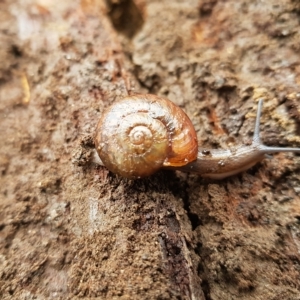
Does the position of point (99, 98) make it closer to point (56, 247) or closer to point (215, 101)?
point (215, 101)

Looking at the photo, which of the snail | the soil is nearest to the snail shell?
the snail

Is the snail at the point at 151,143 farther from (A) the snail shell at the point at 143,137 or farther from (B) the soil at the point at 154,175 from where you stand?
(B) the soil at the point at 154,175

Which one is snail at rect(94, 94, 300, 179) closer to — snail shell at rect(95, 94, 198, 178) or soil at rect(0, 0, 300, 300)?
snail shell at rect(95, 94, 198, 178)

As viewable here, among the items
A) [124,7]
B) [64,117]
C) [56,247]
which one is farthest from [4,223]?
[124,7]

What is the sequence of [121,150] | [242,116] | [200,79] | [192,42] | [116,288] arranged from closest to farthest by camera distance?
[116,288] → [121,150] → [242,116] → [200,79] → [192,42]

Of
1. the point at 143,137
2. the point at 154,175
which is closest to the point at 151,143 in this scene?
the point at 143,137

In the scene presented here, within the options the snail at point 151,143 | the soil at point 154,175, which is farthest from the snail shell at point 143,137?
the soil at point 154,175
